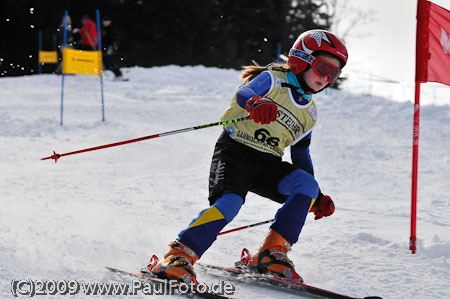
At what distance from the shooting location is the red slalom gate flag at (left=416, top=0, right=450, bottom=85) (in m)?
4.16

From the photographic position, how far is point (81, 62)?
10.5 meters

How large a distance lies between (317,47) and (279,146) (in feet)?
2.12

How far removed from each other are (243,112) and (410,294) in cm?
145

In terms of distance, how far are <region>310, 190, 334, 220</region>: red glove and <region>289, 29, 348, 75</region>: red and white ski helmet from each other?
2.74 feet

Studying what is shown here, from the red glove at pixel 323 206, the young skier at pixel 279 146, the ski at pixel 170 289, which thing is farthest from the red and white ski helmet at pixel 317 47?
the ski at pixel 170 289

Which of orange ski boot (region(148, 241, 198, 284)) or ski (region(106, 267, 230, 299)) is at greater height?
orange ski boot (region(148, 241, 198, 284))

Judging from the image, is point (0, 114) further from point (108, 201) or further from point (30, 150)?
point (108, 201)

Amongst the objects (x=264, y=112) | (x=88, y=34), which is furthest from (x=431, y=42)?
(x=88, y=34)

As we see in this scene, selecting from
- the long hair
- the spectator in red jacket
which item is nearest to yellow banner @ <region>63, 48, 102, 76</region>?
the spectator in red jacket

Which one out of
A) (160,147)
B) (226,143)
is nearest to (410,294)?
(226,143)

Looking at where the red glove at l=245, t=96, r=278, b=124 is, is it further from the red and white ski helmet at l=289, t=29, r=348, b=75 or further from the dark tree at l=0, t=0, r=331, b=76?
the dark tree at l=0, t=0, r=331, b=76

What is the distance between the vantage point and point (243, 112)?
11.6ft

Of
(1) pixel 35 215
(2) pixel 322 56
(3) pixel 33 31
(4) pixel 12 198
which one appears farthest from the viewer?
(3) pixel 33 31

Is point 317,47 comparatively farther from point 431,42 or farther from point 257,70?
point 431,42
